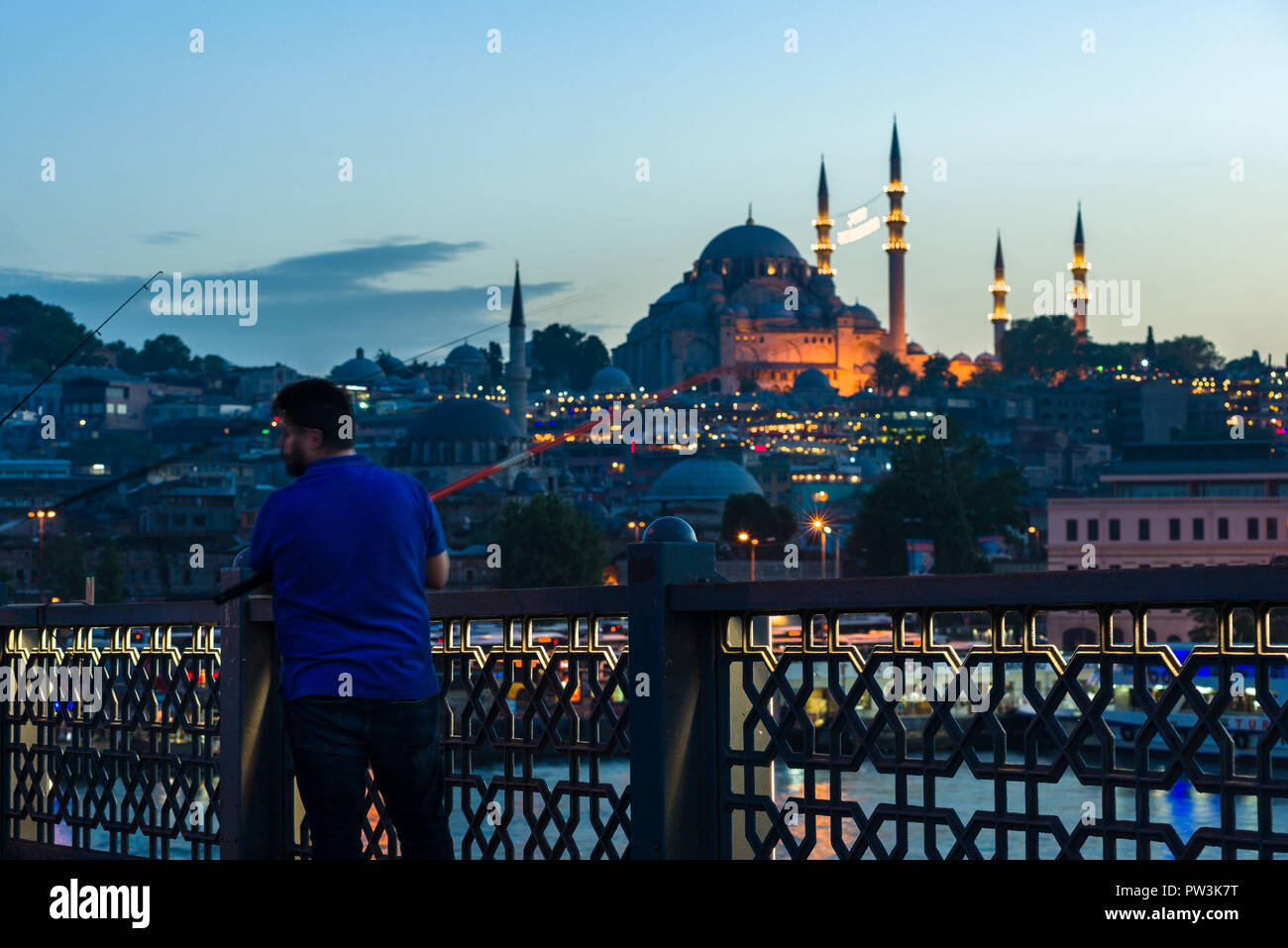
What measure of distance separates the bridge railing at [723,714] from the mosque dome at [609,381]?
127428mm

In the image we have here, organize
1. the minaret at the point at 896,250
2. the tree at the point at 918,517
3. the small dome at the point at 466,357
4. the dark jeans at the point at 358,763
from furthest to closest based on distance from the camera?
the small dome at the point at 466,357
the minaret at the point at 896,250
the tree at the point at 918,517
the dark jeans at the point at 358,763

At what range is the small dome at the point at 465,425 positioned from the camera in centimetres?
9600

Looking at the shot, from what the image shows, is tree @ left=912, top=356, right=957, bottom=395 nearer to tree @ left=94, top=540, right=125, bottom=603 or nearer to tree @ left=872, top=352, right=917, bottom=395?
tree @ left=872, top=352, right=917, bottom=395

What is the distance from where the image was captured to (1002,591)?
3.14 m

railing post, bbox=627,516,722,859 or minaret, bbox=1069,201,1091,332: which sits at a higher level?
minaret, bbox=1069,201,1091,332

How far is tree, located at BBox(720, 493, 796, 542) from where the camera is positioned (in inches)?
2921

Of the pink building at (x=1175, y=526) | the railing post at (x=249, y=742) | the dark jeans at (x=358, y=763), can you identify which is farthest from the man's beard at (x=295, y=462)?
the pink building at (x=1175, y=526)

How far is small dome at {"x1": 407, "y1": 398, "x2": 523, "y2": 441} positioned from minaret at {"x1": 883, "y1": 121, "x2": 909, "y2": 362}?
38.6 m

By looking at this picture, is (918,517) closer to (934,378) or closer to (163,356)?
(934,378)

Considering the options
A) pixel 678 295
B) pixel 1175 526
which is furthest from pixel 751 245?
pixel 1175 526

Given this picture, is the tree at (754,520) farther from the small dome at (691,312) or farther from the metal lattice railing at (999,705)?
the metal lattice railing at (999,705)

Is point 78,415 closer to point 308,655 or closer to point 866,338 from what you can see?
point 866,338

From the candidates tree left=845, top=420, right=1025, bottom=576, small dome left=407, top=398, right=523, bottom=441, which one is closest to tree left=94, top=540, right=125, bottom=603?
tree left=845, top=420, right=1025, bottom=576
